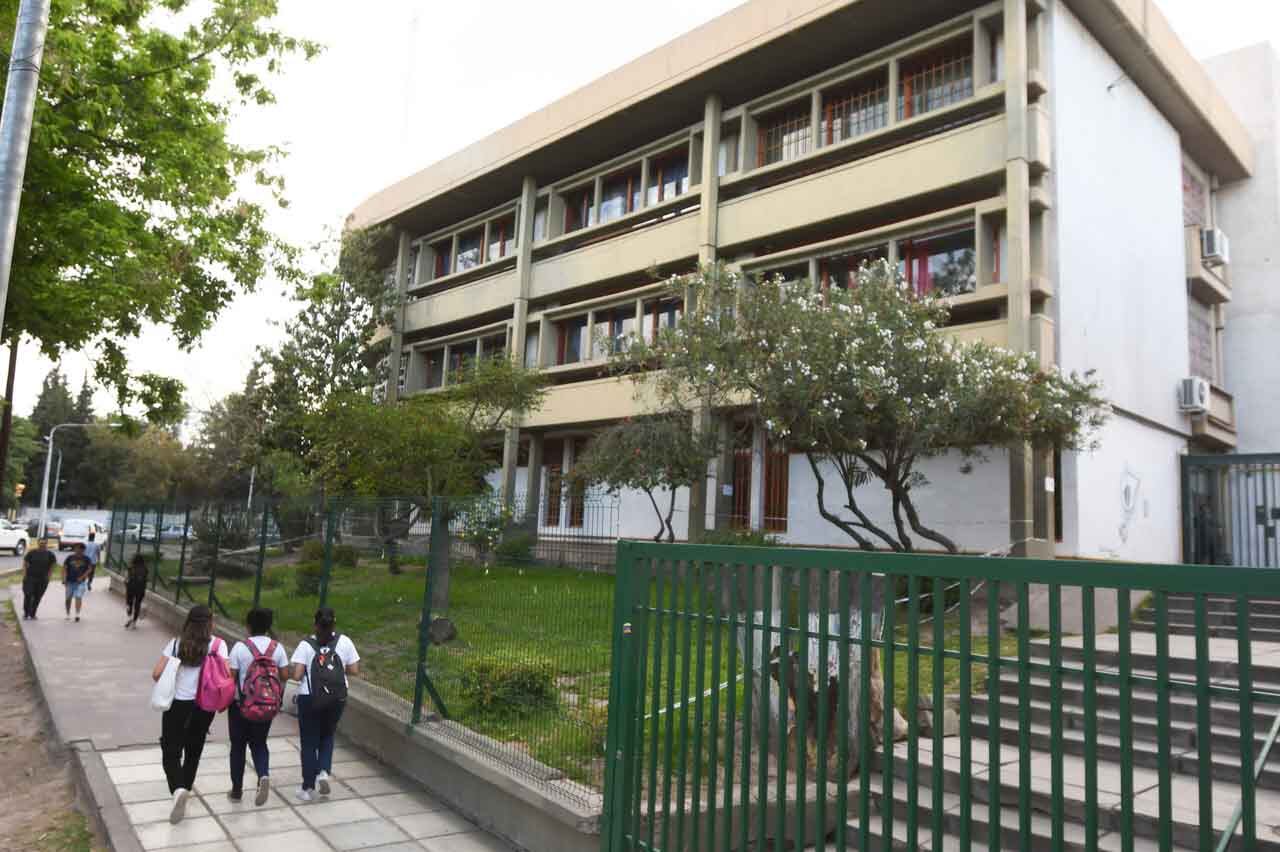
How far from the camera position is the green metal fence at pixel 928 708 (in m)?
2.99

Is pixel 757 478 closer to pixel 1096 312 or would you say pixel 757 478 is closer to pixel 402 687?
pixel 1096 312

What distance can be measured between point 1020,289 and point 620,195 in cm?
1330

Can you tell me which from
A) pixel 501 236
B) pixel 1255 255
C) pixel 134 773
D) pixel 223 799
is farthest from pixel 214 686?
pixel 1255 255

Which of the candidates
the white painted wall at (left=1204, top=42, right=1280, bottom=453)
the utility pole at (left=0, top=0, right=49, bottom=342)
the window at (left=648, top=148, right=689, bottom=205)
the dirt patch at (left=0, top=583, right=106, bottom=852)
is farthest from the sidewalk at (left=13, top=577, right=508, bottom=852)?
the white painted wall at (left=1204, top=42, right=1280, bottom=453)

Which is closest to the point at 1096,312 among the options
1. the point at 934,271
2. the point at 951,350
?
the point at 934,271

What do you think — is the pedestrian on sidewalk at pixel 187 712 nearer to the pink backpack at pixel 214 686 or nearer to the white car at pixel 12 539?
the pink backpack at pixel 214 686

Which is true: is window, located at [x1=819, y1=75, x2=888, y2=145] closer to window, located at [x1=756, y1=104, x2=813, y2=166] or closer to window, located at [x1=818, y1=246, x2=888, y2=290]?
window, located at [x1=756, y1=104, x2=813, y2=166]

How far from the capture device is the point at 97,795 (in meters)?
6.79

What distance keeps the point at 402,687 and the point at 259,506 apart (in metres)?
5.70

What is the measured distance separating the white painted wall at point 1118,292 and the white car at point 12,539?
134 ft

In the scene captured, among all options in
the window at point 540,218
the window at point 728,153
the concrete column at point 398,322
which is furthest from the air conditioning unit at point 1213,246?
the concrete column at point 398,322

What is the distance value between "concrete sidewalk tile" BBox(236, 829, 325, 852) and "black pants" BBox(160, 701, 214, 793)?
2.71 ft

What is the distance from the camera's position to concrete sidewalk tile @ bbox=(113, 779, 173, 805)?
685 centimetres

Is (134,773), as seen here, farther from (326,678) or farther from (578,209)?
(578,209)
